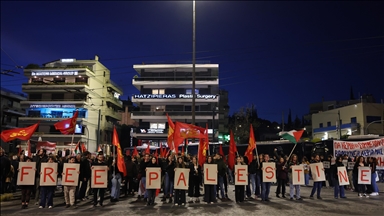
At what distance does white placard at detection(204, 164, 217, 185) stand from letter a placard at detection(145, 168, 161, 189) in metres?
1.83

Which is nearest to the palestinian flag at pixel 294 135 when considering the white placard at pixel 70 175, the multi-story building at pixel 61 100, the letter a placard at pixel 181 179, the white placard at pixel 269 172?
the white placard at pixel 269 172

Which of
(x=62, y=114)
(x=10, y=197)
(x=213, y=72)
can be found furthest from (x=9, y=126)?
(x=10, y=197)

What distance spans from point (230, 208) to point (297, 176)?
391 cm

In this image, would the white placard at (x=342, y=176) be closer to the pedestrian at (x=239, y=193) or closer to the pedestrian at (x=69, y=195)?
the pedestrian at (x=239, y=193)

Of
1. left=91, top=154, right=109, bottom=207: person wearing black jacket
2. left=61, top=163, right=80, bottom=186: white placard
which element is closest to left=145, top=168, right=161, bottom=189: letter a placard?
left=91, top=154, right=109, bottom=207: person wearing black jacket

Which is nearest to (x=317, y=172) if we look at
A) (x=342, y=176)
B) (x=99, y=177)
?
(x=342, y=176)

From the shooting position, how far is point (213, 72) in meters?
59.2

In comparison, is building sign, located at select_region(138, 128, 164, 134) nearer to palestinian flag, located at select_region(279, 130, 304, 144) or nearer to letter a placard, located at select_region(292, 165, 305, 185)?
palestinian flag, located at select_region(279, 130, 304, 144)

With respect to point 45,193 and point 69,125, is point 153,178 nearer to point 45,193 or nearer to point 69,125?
point 45,193

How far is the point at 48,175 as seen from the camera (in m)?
12.3

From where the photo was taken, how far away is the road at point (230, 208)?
11078 millimetres

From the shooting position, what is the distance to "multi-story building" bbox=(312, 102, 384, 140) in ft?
161

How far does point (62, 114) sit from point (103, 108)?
348 inches

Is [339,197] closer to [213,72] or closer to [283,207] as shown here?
[283,207]
